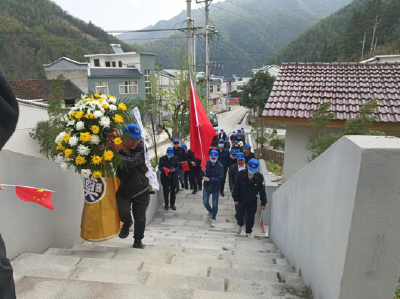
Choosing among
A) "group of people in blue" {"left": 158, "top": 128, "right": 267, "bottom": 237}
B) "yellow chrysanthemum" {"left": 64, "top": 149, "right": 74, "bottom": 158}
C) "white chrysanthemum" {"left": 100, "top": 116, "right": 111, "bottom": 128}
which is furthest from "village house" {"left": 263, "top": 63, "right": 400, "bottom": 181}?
"yellow chrysanthemum" {"left": 64, "top": 149, "right": 74, "bottom": 158}

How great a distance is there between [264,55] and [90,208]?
108443 millimetres

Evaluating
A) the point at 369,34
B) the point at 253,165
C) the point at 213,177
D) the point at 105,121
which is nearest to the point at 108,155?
the point at 105,121

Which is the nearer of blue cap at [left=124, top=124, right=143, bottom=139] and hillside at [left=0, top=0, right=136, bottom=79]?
blue cap at [left=124, top=124, right=143, bottom=139]

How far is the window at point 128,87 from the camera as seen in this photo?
36.5m

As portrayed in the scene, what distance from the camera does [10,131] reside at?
1.22 meters

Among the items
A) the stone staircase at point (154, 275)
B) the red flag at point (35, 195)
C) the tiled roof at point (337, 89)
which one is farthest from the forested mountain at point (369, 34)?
the red flag at point (35, 195)

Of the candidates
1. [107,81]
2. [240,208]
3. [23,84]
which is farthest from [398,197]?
[107,81]

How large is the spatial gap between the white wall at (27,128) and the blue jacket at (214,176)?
13.1m

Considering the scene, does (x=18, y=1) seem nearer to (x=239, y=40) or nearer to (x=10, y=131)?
(x=239, y=40)

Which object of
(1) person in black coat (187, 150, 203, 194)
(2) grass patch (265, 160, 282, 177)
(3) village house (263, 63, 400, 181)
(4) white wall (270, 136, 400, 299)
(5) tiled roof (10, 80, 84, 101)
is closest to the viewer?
(4) white wall (270, 136, 400, 299)

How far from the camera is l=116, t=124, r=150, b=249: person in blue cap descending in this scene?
3775mm

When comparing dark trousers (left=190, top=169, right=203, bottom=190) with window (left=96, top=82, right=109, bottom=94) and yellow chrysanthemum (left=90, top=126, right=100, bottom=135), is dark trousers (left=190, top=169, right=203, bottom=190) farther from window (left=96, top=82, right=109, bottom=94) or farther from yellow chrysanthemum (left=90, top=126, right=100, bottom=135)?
window (left=96, top=82, right=109, bottom=94)

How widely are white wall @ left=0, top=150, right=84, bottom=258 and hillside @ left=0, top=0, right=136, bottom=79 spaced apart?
48.9 meters

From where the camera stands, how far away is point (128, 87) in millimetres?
37312
